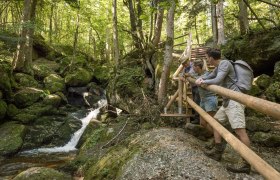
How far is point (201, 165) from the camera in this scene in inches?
194

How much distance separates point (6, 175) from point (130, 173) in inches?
259

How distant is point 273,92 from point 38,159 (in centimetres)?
952

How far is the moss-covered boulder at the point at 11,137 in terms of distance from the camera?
11.9m

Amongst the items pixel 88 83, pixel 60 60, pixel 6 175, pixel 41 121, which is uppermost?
pixel 60 60

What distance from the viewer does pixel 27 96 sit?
15773 millimetres

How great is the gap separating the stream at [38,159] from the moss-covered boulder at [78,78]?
26.1ft

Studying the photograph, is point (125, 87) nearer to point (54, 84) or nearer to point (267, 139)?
point (267, 139)

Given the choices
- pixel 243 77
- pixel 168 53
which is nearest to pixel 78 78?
pixel 168 53

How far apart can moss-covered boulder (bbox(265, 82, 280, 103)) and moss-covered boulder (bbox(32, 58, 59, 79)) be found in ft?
52.4

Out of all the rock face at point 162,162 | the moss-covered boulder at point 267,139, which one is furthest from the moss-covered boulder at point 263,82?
the rock face at point 162,162

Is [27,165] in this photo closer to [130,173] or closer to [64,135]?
[64,135]

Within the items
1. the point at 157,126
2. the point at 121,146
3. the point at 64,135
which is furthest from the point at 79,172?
the point at 64,135

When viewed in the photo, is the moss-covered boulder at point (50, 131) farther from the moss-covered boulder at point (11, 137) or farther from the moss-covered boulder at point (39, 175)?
the moss-covered boulder at point (39, 175)

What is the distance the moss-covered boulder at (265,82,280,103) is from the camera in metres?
9.11
